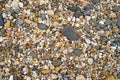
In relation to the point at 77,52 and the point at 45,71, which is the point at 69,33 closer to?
the point at 77,52

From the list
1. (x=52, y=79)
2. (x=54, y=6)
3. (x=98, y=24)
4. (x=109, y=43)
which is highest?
(x=54, y=6)

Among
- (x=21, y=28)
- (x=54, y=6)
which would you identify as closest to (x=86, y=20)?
(x=54, y=6)

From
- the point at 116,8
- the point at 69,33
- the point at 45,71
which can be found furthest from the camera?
the point at 116,8

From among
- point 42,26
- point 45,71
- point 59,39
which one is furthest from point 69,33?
point 45,71

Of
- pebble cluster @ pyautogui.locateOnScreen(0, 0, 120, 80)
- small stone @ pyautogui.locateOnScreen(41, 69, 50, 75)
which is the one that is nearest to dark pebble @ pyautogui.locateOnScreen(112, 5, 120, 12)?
pebble cluster @ pyautogui.locateOnScreen(0, 0, 120, 80)

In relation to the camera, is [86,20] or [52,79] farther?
[86,20]

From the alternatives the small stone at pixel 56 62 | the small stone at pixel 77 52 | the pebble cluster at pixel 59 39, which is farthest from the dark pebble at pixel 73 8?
the small stone at pixel 56 62

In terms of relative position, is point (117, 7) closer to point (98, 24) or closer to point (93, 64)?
point (98, 24)

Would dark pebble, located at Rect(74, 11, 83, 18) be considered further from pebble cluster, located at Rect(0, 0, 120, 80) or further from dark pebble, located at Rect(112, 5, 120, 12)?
dark pebble, located at Rect(112, 5, 120, 12)
